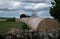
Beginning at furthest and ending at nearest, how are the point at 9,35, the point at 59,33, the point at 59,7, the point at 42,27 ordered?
the point at 59,7, the point at 42,27, the point at 59,33, the point at 9,35

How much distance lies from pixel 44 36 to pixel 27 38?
1117mm

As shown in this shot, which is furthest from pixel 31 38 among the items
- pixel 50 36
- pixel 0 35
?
pixel 0 35

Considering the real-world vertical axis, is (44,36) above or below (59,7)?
above

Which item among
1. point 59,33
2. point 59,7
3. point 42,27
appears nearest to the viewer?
point 59,33

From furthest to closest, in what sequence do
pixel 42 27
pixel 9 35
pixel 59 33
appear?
1. pixel 42 27
2. pixel 59 33
3. pixel 9 35

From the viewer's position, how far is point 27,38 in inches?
502

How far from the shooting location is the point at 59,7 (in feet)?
109

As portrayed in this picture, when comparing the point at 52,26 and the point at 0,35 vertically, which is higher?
the point at 0,35

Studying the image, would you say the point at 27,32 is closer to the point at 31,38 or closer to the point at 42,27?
the point at 31,38

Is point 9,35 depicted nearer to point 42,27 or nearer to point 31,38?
point 31,38

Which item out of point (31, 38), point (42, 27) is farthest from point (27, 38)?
point (42, 27)

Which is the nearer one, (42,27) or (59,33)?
(59,33)

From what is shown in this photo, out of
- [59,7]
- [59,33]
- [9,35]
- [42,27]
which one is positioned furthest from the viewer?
[59,7]

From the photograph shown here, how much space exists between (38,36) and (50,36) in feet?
2.67
